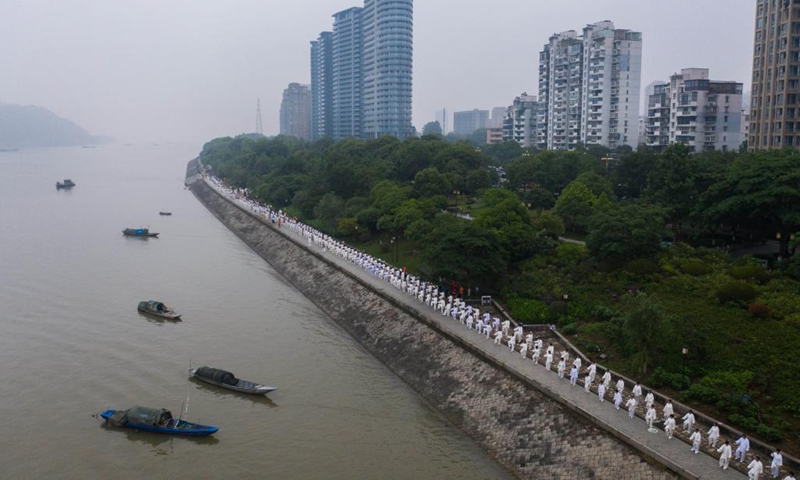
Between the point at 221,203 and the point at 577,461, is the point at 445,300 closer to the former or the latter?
the point at 577,461

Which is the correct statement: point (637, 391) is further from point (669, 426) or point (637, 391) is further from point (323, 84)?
point (323, 84)

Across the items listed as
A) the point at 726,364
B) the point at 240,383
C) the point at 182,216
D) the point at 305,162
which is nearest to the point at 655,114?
the point at 305,162

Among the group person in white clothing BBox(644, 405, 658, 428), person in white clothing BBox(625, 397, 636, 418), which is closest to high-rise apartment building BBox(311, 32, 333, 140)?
person in white clothing BBox(625, 397, 636, 418)

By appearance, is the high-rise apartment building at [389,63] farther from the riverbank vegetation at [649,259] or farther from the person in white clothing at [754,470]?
the person in white clothing at [754,470]

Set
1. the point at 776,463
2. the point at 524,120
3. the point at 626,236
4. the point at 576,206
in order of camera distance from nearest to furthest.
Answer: the point at 776,463 < the point at 626,236 < the point at 576,206 < the point at 524,120

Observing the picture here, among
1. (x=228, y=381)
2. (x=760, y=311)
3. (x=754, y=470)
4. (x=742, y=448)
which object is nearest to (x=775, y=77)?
(x=760, y=311)
